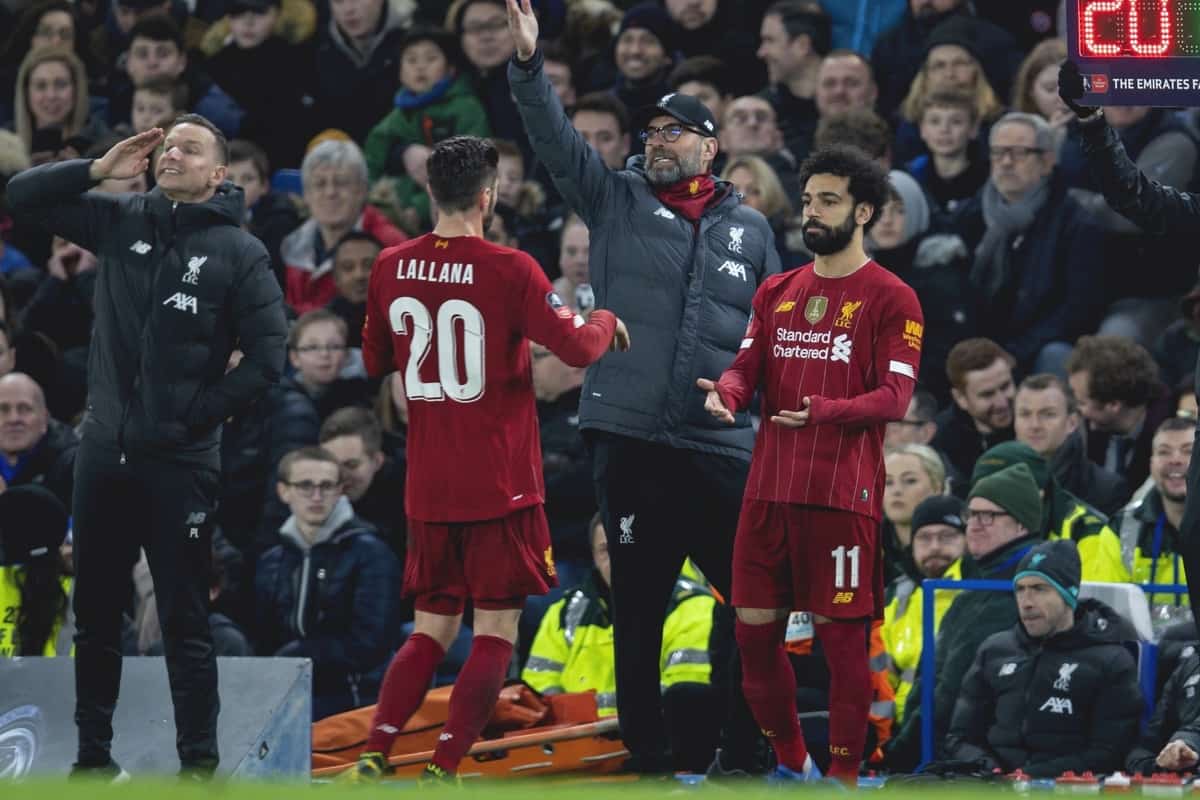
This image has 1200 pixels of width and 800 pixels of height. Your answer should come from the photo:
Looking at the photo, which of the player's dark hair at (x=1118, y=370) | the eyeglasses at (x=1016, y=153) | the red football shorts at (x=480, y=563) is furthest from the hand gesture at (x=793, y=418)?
the eyeglasses at (x=1016, y=153)

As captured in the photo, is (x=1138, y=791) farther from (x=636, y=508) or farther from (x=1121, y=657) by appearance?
(x=636, y=508)

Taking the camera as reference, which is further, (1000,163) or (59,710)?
(1000,163)

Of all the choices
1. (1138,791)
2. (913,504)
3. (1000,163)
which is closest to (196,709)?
(1138,791)

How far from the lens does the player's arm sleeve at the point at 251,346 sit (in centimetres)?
917

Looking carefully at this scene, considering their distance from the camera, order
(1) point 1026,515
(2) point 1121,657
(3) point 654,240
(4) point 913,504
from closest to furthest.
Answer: (3) point 654,240 < (2) point 1121,657 < (1) point 1026,515 < (4) point 913,504

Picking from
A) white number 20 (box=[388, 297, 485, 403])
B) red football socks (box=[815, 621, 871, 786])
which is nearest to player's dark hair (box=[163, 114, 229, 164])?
white number 20 (box=[388, 297, 485, 403])

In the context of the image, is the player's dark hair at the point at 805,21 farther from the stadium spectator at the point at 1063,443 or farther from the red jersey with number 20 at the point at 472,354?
the red jersey with number 20 at the point at 472,354

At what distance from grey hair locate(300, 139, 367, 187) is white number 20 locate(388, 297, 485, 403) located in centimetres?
607

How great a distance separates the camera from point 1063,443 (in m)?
12.1

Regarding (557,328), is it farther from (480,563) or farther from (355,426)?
(355,426)

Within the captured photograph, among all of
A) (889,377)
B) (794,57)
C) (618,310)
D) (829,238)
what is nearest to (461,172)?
(618,310)

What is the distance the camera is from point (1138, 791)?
9.31 m

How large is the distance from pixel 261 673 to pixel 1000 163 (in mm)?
5694

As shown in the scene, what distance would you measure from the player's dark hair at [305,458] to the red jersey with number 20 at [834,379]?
4195 mm
